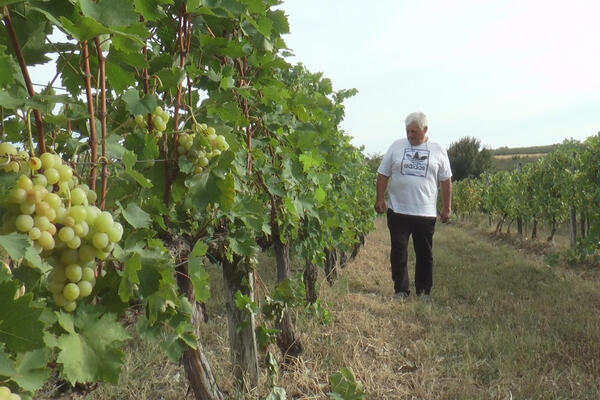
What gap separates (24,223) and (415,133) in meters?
Result: 4.38

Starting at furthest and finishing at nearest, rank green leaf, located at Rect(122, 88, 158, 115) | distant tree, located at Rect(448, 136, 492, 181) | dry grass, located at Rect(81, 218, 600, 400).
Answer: distant tree, located at Rect(448, 136, 492, 181), dry grass, located at Rect(81, 218, 600, 400), green leaf, located at Rect(122, 88, 158, 115)

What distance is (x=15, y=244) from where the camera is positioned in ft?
2.34

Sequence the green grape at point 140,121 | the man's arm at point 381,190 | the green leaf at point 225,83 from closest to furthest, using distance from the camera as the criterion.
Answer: the green grape at point 140,121
the green leaf at point 225,83
the man's arm at point 381,190

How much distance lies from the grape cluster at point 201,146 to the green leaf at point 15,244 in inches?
27.7

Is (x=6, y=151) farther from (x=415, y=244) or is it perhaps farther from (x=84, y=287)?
(x=415, y=244)

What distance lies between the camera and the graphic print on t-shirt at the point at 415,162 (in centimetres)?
476

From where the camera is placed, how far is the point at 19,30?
0.99 m

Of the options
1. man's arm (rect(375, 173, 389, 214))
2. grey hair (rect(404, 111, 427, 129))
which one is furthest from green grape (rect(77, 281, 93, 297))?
man's arm (rect(375, 173, 389, 214))

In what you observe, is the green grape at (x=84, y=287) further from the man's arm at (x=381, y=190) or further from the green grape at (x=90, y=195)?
the man's arm at (x=381, y=190)

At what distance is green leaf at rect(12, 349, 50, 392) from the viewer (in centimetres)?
77

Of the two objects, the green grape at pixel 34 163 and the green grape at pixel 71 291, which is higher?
the green grape at pixel 34 163

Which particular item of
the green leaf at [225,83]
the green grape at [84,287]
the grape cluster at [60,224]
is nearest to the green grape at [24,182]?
the grape cluster at [60,224]

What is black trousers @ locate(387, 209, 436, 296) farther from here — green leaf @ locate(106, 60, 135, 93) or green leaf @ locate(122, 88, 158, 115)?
green leaf @ locate(106, 60, 135, 93)

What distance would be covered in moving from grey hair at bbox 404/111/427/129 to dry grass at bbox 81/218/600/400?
1.81 m
